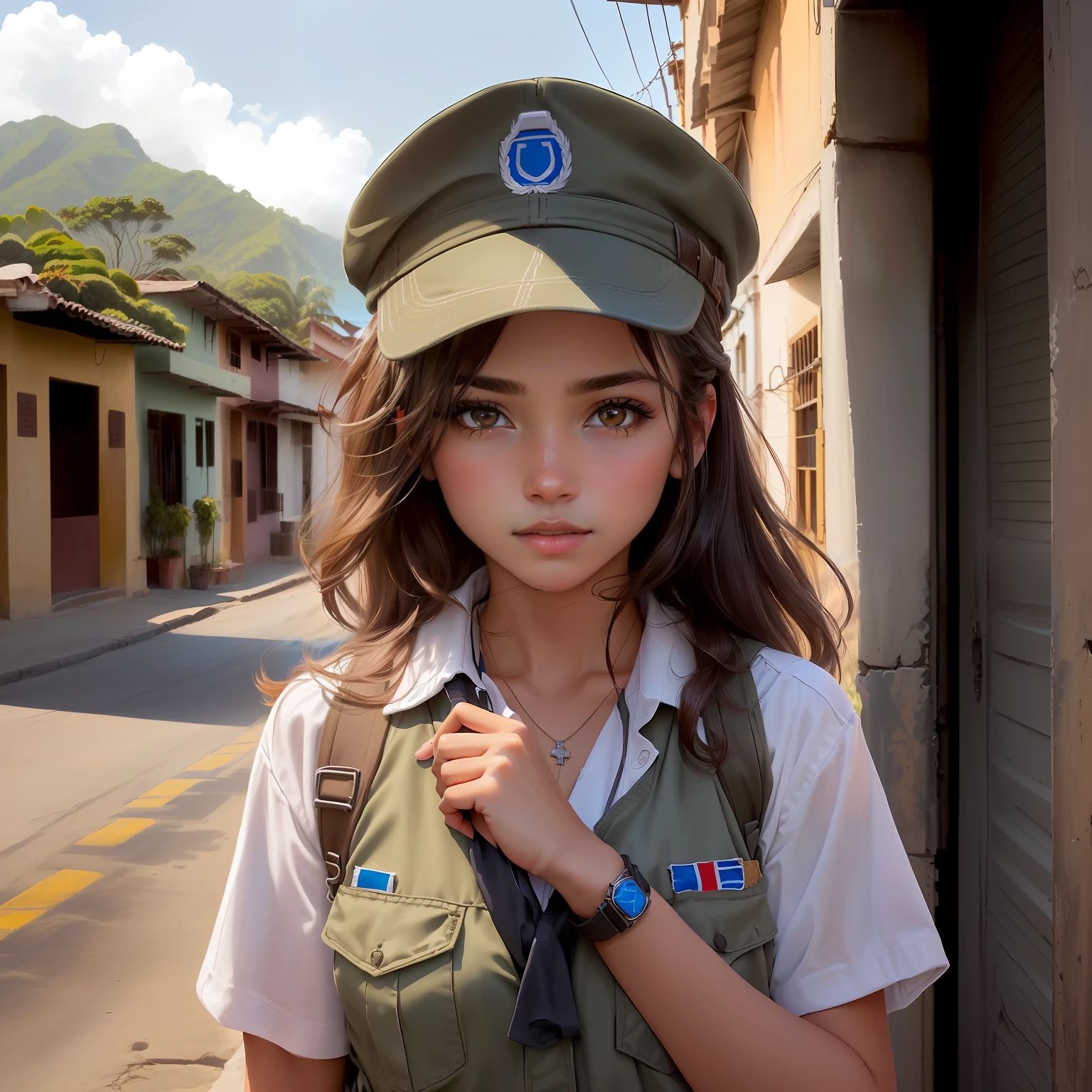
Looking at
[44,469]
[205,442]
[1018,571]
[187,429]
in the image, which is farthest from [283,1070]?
[205,442]

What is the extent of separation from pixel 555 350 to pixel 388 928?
0.73 metres

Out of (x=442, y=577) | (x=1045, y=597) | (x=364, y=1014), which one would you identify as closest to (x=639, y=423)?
(x=442, y=577)

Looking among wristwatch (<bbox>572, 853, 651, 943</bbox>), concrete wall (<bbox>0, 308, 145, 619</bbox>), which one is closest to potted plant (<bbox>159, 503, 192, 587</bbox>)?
concrete wall (<bbox>0, 308, 145, 619</bbox>)

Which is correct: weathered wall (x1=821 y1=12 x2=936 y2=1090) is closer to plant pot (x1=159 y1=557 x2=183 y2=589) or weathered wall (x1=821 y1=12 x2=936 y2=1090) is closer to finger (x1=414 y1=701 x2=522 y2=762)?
finger (x1=414 y1=701 x2=522 y2=762)

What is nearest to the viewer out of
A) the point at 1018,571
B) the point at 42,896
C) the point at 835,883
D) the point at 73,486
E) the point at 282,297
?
the point at 835,883

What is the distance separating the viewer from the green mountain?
148 metres

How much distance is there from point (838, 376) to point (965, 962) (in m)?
1.50

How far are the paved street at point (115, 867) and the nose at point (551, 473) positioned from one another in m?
2.48

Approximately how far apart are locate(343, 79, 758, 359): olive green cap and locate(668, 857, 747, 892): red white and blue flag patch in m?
0.64

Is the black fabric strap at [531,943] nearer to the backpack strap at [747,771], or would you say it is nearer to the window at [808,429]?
the backpack strap at [747,771]

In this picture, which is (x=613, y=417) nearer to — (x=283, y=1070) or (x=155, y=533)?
(x=283, y=1070)

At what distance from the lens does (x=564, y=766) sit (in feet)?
4.43

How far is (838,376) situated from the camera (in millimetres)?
2428

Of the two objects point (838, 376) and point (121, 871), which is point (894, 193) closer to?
point (838, 376)
